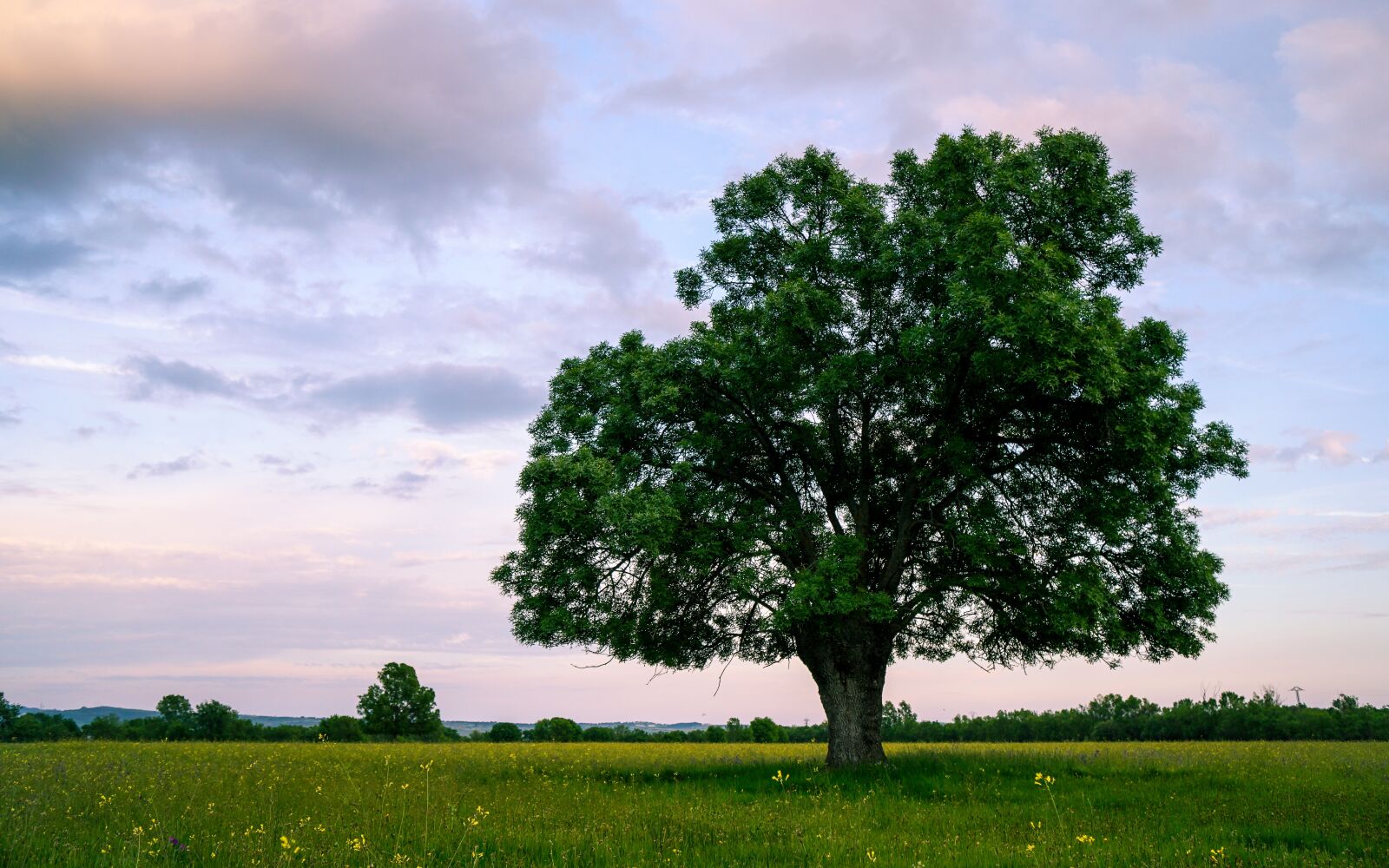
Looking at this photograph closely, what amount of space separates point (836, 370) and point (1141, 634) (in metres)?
10.4

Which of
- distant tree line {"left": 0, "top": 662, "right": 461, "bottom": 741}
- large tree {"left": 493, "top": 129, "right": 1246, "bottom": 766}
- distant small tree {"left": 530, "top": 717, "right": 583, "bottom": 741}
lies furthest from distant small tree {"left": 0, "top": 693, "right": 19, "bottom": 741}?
large tree {"left": 493, "top": 129, "right": 1246, "bottom": 766}

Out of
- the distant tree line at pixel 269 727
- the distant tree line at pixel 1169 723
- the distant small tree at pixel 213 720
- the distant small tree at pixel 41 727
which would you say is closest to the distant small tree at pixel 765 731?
the distant tree line at pixel 1169 723

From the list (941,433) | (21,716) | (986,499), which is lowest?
(21,716)

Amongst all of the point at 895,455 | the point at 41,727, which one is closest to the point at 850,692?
the point at 895,455

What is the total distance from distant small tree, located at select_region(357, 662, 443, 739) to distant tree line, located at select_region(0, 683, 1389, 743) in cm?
6

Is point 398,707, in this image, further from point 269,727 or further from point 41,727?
point 41,727

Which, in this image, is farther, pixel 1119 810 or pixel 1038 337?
pixel 1038 337

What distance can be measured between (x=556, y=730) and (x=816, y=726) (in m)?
21.8

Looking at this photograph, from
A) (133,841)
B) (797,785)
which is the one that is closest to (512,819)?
(133,841)

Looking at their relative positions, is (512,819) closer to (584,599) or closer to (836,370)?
(584,599)

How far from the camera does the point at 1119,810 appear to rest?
1627 centimetres

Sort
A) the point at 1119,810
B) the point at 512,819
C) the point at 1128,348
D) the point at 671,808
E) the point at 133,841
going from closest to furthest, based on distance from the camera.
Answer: the point at 133,841 → the point at 512,819 → the point at 671,808 → the point at 1119,810 → the point at 1128,348

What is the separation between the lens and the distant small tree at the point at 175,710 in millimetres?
59750

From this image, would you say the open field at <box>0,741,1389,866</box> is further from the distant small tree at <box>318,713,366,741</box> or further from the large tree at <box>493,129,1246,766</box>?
the distant small tree at <box>318,713,366,741</box>
